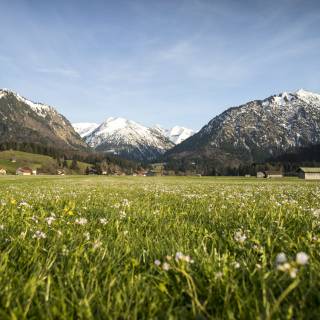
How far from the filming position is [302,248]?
4586 millimetres

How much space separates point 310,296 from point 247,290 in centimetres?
52

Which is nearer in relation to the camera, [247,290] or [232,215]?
[247,290]

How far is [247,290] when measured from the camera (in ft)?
10.3

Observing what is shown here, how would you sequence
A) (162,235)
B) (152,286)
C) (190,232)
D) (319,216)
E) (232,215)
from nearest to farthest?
(152,286) < (162,235) < (190,232) < (319,216) < (232,215)

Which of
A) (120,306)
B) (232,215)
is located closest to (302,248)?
(120,306)

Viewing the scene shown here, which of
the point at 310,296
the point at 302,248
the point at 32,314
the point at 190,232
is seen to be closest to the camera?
the point at 32,314

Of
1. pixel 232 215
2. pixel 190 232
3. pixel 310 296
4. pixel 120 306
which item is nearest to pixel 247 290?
pixel 310 296

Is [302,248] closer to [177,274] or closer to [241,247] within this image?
[241,247]

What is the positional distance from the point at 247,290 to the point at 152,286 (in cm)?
87

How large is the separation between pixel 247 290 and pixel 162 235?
112 inches

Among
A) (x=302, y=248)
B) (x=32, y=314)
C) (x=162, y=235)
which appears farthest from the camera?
(x=162, y=235)

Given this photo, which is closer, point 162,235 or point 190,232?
point 162,235

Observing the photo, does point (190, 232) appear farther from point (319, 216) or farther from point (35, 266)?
point (35, 266)

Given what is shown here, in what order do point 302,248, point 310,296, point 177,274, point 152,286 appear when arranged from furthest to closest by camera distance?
point 302,248
point 177,274
point 152,286
point 310,296
